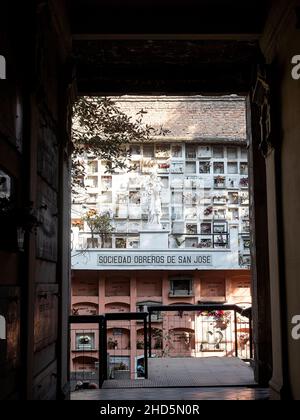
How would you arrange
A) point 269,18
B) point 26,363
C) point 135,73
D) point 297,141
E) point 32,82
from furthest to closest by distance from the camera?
point 135,73 < point 269,18 < point 297,141 < point 32,82 < point 26,363

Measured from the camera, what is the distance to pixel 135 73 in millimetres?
4855

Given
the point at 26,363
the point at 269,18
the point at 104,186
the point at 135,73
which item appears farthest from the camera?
the point at 104,186

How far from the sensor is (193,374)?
5488mm

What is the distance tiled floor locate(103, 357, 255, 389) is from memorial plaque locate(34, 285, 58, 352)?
1503 mm

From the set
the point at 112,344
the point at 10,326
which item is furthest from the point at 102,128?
the point at 112,344

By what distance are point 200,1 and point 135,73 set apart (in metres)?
1.06

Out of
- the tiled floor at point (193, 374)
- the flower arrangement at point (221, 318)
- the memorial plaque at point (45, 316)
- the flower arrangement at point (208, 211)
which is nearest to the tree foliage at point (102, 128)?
the tiled floor at point (193, 374)

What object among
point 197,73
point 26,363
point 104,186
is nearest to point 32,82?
point 26,363

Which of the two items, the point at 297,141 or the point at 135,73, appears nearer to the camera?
the point at 297,141

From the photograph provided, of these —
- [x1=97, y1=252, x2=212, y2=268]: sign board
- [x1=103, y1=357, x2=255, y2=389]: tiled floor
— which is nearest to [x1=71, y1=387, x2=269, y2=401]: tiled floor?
[x1=103, y1=357, x2=255, y2=389]: tiled floor

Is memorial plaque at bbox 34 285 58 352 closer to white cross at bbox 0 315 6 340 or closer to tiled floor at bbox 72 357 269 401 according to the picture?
white cross at bbox 0 315 6 340

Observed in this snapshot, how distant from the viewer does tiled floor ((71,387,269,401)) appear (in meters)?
4.25

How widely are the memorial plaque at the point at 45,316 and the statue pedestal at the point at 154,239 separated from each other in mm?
10290
